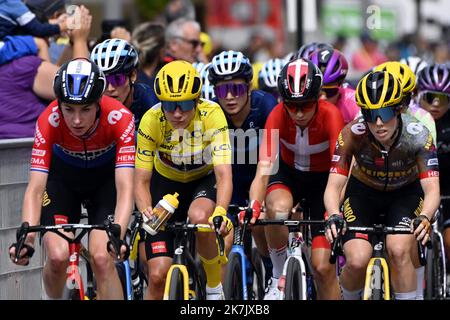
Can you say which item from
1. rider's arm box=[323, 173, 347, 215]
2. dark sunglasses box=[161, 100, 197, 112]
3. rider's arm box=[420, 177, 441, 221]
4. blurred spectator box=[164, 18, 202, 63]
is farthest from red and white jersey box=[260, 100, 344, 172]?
blurred spectator box=[164, 18, 202, 63]

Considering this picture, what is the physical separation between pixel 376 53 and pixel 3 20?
16966 millimetres

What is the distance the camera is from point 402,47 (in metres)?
32.1

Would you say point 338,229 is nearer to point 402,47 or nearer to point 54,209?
point 54,209

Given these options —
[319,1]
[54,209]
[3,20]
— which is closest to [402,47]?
[319,1]

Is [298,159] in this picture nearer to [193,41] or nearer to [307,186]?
[307,186]

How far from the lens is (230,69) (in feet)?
35.0

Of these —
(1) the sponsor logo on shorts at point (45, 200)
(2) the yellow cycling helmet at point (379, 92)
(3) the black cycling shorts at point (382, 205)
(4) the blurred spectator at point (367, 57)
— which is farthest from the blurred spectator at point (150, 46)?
(4) the blurred spectator at point (367, 57)

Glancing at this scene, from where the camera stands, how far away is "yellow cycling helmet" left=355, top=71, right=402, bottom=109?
904 cm

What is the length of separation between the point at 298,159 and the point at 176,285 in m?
2.06

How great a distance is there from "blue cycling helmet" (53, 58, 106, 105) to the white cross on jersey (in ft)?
6.73

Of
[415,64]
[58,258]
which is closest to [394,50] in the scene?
[415,64]

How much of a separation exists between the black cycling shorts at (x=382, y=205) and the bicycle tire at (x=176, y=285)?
149 cm

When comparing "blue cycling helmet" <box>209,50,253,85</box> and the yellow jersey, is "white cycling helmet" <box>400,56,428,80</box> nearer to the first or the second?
"blue cycling helmet" <box>209,50,253,85</box>

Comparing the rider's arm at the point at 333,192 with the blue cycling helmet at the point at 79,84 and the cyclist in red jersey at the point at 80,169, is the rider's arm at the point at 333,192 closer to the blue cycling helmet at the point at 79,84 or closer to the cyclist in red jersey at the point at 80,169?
the cyclist in red jersey at the point at 80,169
